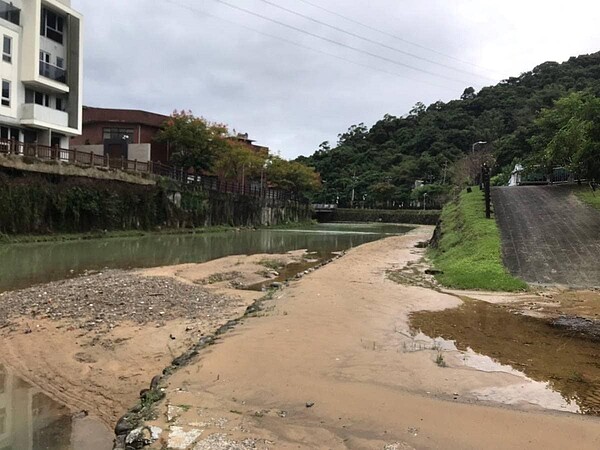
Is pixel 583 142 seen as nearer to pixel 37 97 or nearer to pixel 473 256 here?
pixel 473 256

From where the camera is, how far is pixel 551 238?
18.9 meters

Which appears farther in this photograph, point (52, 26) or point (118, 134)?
point (118, 134)

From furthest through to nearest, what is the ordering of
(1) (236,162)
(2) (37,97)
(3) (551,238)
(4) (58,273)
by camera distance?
(1) (236,162) → (2) (37,97) → (3) (551,238) → (4) (58,273)

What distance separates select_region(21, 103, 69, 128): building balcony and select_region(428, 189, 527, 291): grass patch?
1146 inches

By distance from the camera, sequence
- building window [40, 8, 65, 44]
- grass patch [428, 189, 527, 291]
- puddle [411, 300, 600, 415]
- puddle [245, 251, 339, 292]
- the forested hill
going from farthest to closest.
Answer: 1. the forested hill
2. building window [40, 8, 65, 44]
3. puddle [245, 251, 339, 292]
4. grass patch [428, 189, 527, 291]
5. puddle [411, 300, 600, 415]

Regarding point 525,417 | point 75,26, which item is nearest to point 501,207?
point 525,417

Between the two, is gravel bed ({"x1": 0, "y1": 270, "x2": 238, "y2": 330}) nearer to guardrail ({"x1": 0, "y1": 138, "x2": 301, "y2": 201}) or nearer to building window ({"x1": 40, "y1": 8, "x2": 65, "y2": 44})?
guardrail ({"x1": 0, "y1": 138, "x2": 301, "y2": 201})

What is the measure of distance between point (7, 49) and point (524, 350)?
3815 centimetres

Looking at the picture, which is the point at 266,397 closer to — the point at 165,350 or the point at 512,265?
the point at 165,350

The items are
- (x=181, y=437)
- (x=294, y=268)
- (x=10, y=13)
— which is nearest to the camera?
(x=181, y=437)

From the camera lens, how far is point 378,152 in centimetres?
11381

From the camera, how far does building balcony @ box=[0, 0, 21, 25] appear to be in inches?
1342

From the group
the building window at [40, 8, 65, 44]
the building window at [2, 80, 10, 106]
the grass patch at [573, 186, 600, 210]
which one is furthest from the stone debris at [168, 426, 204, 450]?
the building window at [40, 8, 65, 44]

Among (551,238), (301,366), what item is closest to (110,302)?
(301,366)
